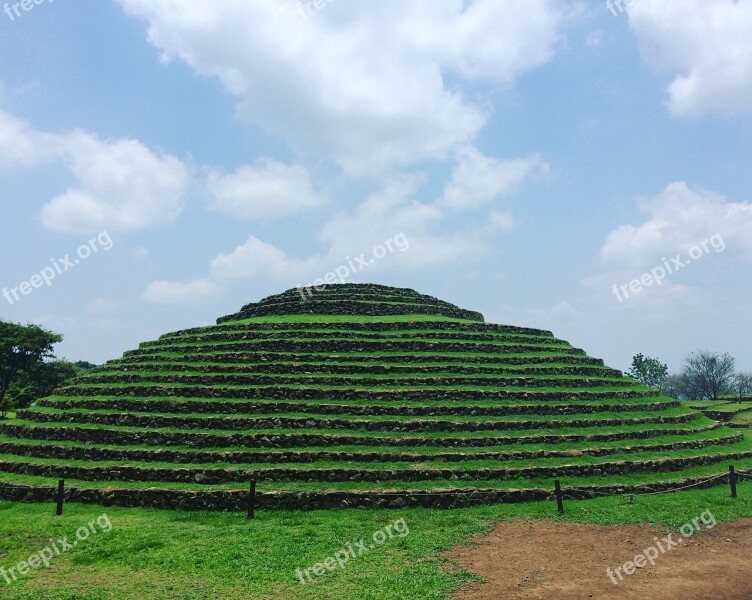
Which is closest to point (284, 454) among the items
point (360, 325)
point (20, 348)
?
point (360, 325)

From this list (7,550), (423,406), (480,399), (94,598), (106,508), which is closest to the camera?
(94,598)

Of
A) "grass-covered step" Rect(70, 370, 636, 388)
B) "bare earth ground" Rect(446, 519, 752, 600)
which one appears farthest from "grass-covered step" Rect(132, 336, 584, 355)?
"bare earth ground" Rect(446, 519, 752, 600)

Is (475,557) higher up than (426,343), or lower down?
lower down

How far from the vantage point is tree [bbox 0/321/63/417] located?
4256cm

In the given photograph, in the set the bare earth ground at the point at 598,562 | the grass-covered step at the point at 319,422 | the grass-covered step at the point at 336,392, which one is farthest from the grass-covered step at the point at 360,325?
the bare earth ground at the point at 598,562

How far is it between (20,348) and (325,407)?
37.6m

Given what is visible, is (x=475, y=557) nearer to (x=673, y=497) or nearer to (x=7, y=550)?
(x=673, y=497)

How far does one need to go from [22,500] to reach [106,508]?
301 centimetres

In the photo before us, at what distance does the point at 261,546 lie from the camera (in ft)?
37.3

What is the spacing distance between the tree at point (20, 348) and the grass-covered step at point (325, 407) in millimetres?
27795

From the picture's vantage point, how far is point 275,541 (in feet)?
38.3

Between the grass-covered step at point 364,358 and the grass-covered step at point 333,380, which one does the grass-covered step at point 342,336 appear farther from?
the grass-covered step at point 333,380

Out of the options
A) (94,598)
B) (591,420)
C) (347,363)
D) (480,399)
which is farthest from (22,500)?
(591,420)

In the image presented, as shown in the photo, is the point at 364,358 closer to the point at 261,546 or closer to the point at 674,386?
the point at 261,546
